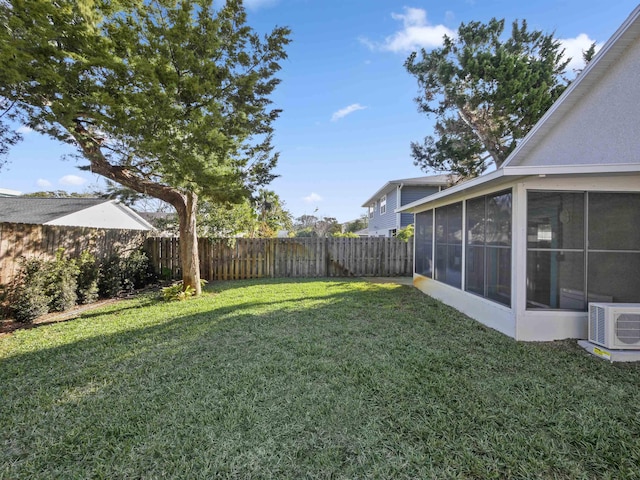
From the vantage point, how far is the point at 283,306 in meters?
6.49

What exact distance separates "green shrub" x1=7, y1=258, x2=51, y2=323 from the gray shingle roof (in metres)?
3.23

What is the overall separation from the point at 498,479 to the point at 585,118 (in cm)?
738

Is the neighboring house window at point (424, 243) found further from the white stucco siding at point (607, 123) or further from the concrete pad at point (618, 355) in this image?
the concrete pad at point (618, 355)

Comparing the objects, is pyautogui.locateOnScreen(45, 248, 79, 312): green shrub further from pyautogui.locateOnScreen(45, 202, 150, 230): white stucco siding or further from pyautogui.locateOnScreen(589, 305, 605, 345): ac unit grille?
pyautogui.locateOnScreen(589, 305, 605, 345): ac unit grille

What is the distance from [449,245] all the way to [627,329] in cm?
334

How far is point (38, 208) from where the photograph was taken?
9.70m

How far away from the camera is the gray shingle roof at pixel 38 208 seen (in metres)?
8.51

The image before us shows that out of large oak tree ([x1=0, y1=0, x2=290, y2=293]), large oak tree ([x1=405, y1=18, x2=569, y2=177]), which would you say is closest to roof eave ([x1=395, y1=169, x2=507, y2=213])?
large oak tree ([x1=0, y1=0, x2=290, y2=293])

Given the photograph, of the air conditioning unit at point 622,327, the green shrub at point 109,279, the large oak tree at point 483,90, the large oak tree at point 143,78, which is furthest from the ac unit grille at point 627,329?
the green shrub at point 109,279

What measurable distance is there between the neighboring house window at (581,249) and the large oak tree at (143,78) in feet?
17.1

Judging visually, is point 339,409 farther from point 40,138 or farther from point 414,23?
point 414,23

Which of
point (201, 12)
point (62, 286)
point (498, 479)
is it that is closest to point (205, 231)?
point (62, 286)

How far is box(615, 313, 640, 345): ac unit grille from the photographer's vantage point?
12.9 feet

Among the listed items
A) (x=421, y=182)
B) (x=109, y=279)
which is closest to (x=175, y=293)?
(x=109, y=279)
